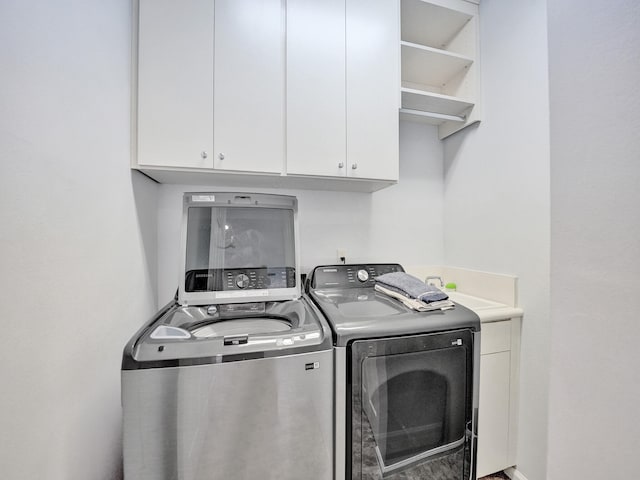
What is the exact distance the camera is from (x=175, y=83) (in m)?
1.18

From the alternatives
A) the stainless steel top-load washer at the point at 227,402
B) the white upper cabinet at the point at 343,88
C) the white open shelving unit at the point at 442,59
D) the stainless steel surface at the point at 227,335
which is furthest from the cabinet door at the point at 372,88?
the stainless steel top-load washer at the point at 227,402

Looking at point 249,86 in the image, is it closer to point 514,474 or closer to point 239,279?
point 239,279

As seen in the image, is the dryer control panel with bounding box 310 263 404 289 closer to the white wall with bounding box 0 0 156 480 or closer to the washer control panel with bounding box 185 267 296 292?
the washer control panel with bounding box 185 267 296 292

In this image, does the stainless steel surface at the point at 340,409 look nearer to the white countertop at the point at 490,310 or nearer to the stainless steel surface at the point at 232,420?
the stainless steel surface at the point at 232,420

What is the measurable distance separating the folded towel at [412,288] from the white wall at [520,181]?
61 centimetres

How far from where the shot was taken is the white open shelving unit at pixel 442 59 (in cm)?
161

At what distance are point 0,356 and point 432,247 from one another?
2.18 m

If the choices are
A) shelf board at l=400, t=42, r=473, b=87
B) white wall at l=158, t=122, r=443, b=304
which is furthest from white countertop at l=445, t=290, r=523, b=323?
shelf board at l=400, t=42, r=473, b=87

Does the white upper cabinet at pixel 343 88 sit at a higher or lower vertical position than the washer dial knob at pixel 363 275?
higher

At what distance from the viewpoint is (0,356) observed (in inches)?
21.8

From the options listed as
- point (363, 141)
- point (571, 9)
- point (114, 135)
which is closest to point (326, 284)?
Result: point (363, 141)

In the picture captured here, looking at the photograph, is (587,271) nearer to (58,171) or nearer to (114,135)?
(58,171)

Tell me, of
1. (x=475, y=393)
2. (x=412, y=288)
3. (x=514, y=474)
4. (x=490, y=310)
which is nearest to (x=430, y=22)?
(x=412, y=288)

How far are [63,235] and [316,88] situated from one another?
126 centimetres
